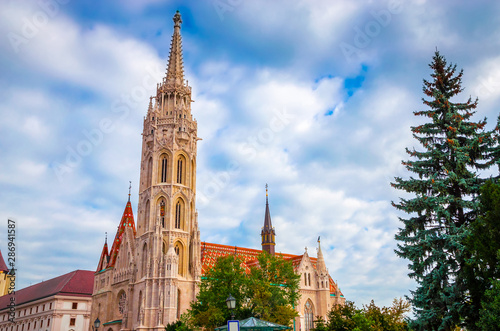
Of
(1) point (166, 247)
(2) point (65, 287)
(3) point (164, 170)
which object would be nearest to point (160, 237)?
(1) point (166, 247)

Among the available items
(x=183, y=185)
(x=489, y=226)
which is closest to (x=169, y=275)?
A: (x=183, y=185)

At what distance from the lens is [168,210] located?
57.2 m

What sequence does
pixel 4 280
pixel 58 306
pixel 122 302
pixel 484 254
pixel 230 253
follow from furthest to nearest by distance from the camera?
pixel 4 280
pixel 58 306
pixel 230 253
pixel 122 302
pixel 484 254

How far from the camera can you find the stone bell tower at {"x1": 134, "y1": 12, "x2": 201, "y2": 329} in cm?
5200

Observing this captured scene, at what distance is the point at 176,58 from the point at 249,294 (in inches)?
1648

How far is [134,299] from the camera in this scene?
54.3 meters

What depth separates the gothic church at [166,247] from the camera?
5284cm

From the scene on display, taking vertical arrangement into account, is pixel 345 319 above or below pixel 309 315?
below

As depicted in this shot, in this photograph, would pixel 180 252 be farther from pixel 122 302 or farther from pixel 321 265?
pixel 321 265

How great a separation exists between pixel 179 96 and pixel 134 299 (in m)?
28.3

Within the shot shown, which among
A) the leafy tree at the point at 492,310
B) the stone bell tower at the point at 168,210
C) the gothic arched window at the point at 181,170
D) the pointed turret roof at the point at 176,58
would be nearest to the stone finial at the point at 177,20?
the pointed turret roof at the point at 176,58

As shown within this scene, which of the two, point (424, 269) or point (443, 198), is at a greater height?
point (443, 198)

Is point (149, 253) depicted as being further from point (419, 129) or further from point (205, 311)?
point (419, 129)

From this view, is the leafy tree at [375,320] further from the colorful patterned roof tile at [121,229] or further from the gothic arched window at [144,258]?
the colorful patterned roof tile at [121,229]
